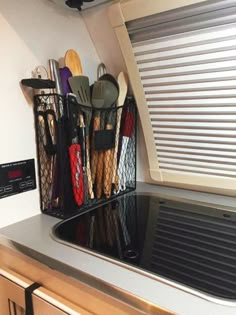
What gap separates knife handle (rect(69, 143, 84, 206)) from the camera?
1.03 metres

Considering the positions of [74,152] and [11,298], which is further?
[74,152]

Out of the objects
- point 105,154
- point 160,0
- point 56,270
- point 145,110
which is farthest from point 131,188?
point 160,0

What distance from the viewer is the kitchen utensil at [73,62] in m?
1.11

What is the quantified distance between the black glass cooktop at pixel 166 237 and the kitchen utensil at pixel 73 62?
20.2 inches

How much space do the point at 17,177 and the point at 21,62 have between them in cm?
37

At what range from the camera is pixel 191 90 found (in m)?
1.03

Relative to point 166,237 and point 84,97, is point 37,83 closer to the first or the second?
point 84,97

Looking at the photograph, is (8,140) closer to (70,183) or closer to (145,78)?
(70,183)

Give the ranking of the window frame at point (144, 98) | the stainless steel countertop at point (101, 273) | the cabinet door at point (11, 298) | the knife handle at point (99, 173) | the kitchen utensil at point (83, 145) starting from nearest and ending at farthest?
the stainless steel countertop at point (101, 273)
the cabinet door at point (11, 298)
the window frame at point (144, 98)
the kitchen utensil at point (83, 145)
the knife handle at point (99, 173)

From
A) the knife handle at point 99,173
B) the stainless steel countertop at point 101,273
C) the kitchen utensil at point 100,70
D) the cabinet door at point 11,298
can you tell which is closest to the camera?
the stainless steel countertop at point 101,273

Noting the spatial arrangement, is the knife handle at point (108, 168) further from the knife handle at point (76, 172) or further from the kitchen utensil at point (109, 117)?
the knife handle at point (76, 172)

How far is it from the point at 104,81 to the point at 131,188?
46 cm

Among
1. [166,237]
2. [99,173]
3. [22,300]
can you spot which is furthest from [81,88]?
[22,300]

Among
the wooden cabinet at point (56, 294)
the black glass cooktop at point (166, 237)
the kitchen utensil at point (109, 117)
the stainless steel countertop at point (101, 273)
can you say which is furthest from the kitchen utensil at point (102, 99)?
the wooden cabinet at point (56, 294)
